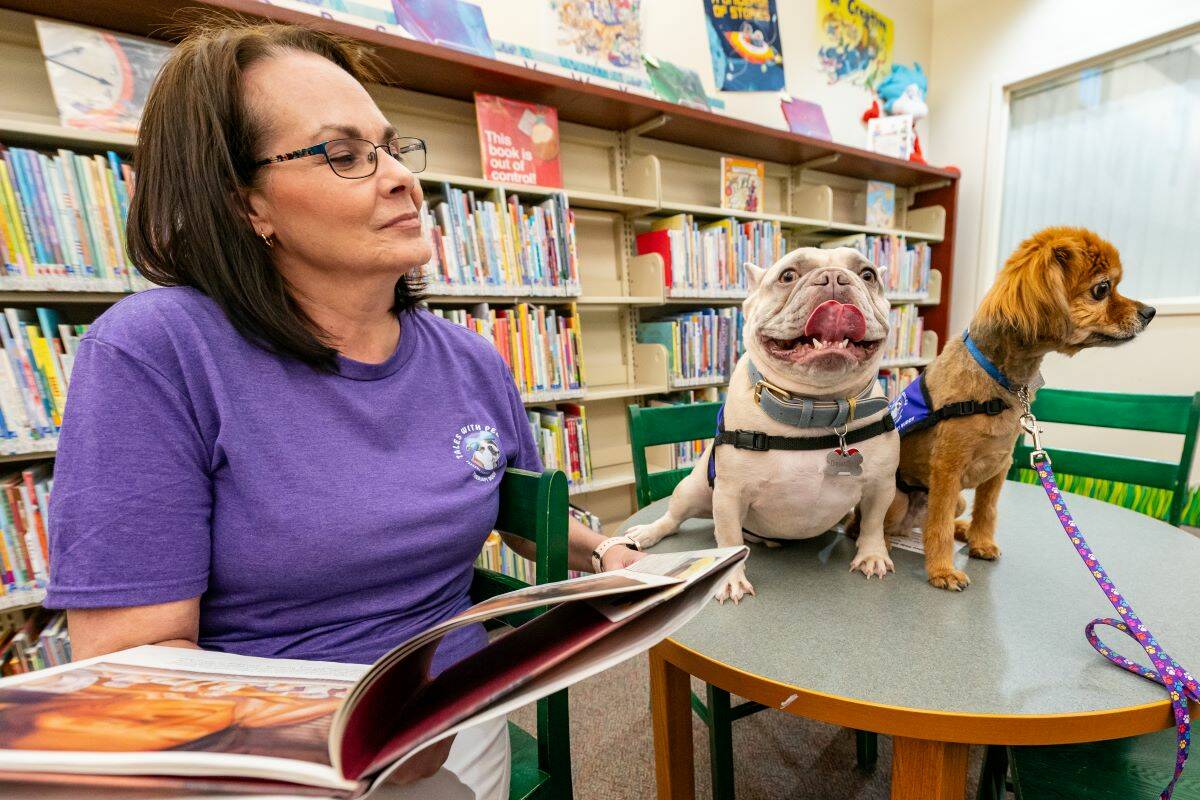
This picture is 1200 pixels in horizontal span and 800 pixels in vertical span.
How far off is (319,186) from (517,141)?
139 cm

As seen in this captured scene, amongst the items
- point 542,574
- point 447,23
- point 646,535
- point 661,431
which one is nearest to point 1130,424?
point 661,431

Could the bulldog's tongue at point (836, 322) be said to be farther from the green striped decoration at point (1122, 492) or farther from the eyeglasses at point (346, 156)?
the green striped decoration at point (1122, 492)

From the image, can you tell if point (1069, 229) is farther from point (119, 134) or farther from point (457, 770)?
point (119, 134)

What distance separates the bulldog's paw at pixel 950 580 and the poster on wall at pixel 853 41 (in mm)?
3114

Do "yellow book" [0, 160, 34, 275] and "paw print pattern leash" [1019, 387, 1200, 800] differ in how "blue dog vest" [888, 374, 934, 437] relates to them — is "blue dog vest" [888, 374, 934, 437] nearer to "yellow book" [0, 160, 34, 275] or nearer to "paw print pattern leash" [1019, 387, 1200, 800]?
"paw print pattern leash" [1019, 387, 1200, 800]

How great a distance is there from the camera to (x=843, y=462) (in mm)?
778

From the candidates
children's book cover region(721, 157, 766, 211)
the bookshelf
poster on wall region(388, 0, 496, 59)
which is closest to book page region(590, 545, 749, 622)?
the bookshelf

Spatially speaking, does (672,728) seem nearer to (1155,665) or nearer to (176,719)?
(1155,665)

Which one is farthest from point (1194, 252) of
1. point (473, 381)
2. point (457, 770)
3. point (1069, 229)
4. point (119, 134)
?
point (119, 134)

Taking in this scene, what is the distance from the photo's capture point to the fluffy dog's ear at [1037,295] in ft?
2.48

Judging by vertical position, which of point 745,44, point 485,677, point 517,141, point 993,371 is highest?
point 745,44

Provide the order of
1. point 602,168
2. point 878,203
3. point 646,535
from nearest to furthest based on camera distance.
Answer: point 646,535
point 602,168
point 878,203

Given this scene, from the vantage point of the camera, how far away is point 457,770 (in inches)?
22.1

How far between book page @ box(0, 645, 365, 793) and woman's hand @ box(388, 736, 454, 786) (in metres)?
0.15
